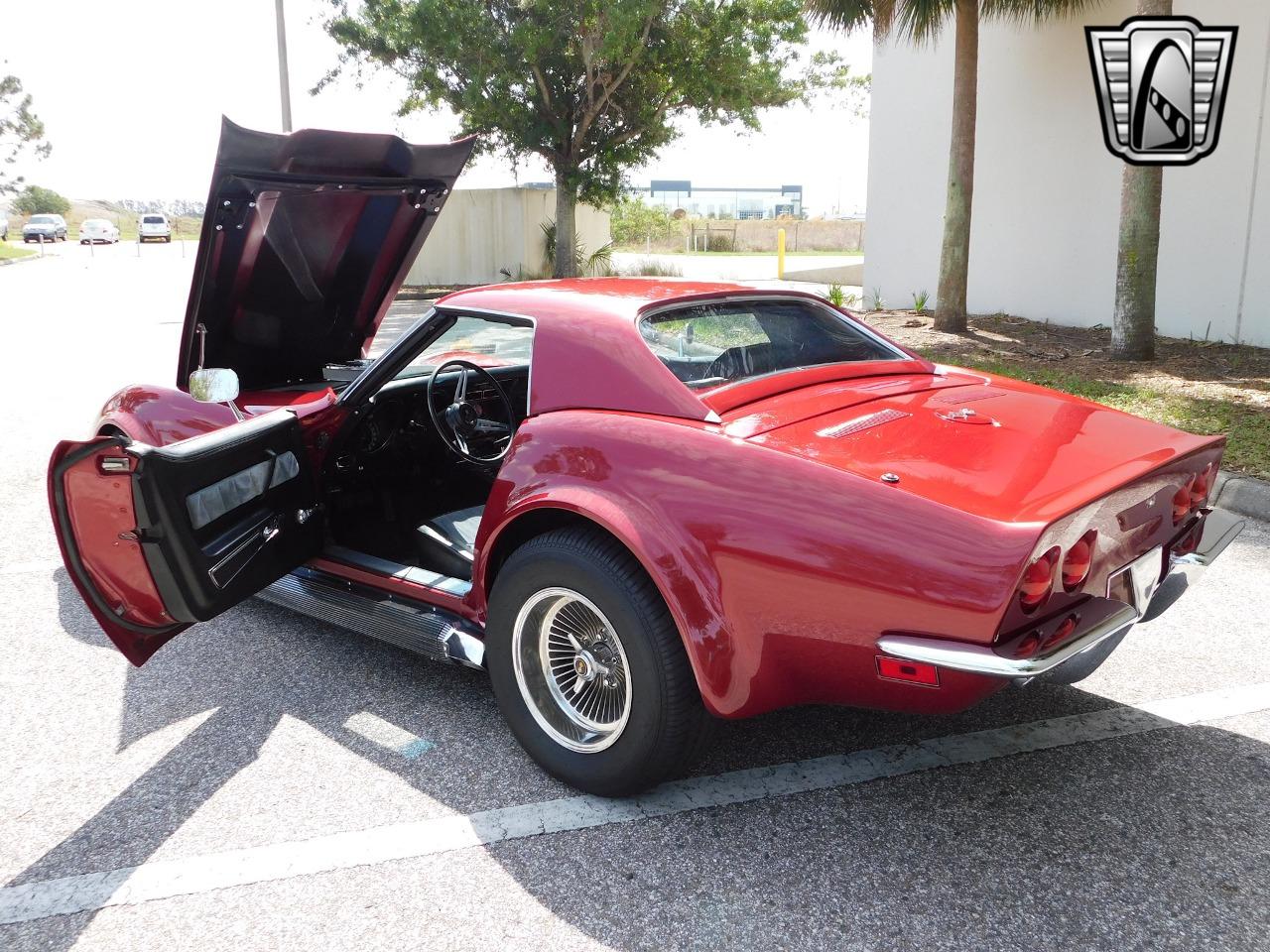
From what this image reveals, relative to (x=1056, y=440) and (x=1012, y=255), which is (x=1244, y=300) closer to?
(x=1012, y=255)

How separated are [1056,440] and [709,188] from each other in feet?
262

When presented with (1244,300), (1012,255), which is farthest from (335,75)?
(1244,300)

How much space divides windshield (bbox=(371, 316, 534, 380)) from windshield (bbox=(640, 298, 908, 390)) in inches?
18.2

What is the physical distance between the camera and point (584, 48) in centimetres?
1628

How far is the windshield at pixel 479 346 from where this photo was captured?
3.41 meters

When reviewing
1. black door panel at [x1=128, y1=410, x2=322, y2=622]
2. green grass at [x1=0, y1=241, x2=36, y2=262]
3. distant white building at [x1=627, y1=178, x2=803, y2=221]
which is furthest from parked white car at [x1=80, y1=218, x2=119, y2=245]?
black door panel at [x1=128, y1=410, x2=322, y2=622]

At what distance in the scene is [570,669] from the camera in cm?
291

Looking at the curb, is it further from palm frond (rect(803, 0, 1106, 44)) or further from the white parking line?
palm frond (rect(803, 0, 1106, 44))

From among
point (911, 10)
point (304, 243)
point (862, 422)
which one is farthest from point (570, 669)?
point (911, 10)

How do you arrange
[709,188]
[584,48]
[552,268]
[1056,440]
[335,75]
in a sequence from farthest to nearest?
[709,188], [552,268], [335,75], [584,48], [1056,440]

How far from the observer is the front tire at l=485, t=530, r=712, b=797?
8.41 ft

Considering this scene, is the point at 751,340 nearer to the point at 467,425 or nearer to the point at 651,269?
the point at 467,425

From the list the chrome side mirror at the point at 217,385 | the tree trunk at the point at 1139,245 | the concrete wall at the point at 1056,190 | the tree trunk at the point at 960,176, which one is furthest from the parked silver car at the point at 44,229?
the chrome side mirror at the point at 217,385

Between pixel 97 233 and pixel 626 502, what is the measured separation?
55407 mm
